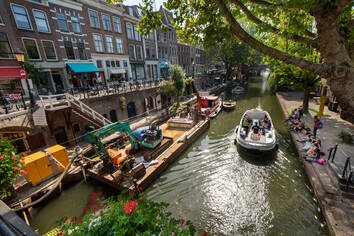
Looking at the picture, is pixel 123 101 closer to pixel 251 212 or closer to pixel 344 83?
pixel 251 212

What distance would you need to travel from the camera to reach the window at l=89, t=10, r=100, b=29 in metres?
20.8

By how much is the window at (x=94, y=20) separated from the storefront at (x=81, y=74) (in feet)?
17.3

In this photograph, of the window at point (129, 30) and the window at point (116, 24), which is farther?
the window at point (129, 30)

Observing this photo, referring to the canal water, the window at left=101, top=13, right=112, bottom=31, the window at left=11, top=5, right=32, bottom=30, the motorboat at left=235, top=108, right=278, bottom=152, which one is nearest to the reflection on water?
the canal water

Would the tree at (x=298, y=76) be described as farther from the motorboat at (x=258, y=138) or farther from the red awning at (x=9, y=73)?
the red awning at (x=9, y=73)

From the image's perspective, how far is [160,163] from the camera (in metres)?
10.4

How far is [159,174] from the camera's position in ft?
33.8

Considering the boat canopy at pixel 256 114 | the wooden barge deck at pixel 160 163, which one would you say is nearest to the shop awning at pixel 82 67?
the wooden barge deck at pixel 160 163

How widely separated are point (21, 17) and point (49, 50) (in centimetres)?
318

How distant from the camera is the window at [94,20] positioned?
68.2 feet

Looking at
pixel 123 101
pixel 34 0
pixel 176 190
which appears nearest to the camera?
pixel 176 190

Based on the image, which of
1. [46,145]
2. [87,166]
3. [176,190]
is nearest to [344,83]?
[176,190]

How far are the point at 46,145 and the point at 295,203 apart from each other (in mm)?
15921

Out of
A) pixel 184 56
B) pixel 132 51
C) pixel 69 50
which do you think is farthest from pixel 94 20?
pixel 184 56
